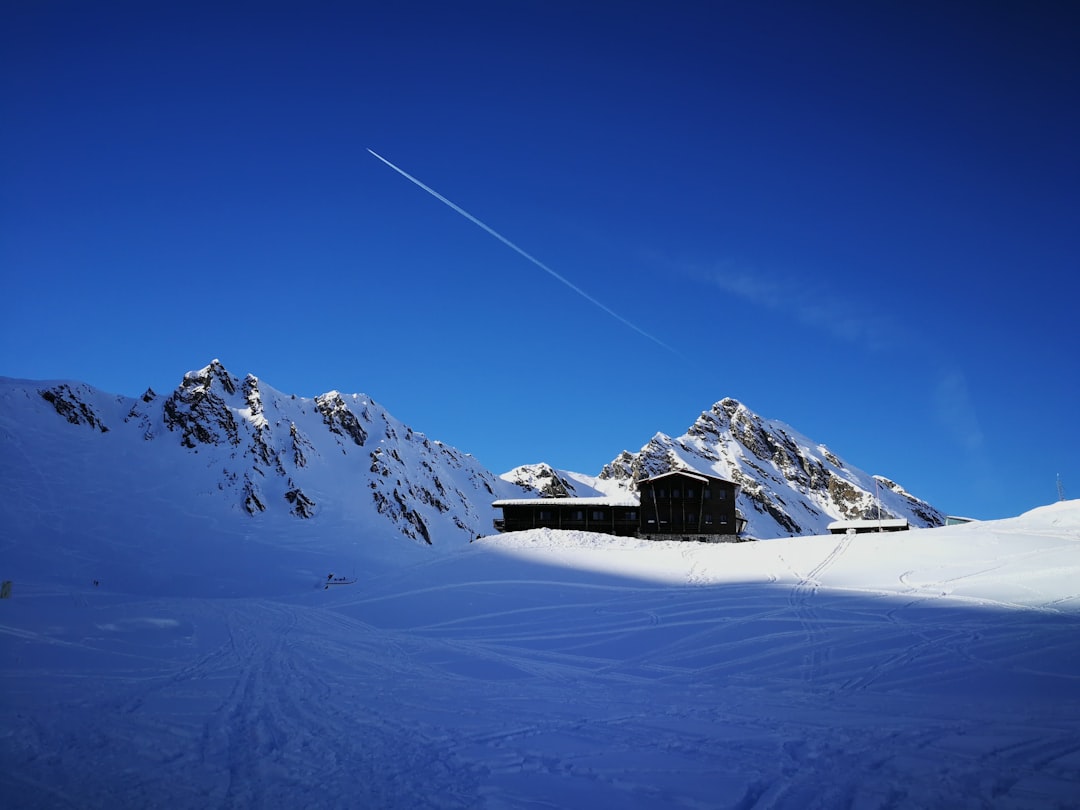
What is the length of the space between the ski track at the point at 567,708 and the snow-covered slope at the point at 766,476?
121599mm

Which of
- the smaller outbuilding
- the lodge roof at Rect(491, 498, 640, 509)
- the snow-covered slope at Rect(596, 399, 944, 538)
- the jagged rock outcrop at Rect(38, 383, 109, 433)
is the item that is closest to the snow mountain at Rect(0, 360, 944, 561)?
the jagged rock outcrop at Rect(38, 383, 109, 433)

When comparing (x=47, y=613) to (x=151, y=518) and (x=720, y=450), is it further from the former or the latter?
(x=720, y=450)

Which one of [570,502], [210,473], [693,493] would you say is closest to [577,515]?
[570,502]

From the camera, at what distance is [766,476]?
176m

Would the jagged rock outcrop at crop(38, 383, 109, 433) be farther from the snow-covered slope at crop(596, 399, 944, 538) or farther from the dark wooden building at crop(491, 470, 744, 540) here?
the snow-covered slope at crop(596, 399, 944, 538)

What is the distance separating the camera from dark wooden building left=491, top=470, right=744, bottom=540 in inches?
2415

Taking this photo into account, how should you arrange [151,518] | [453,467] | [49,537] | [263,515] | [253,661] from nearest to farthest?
[253,661]
[49,537]
[151,518]
[263,515]
[453,467]

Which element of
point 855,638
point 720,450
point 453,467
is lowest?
point 855,638

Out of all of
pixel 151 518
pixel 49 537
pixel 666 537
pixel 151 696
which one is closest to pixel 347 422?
pixel 151 518

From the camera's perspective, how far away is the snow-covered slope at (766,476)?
155 meters

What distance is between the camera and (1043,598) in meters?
19.2

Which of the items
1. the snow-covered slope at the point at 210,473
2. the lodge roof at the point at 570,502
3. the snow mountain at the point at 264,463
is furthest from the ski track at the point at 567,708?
the snow mountain at the point at 264,463

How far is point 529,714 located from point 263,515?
69.1 metres

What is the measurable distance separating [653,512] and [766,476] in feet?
406
